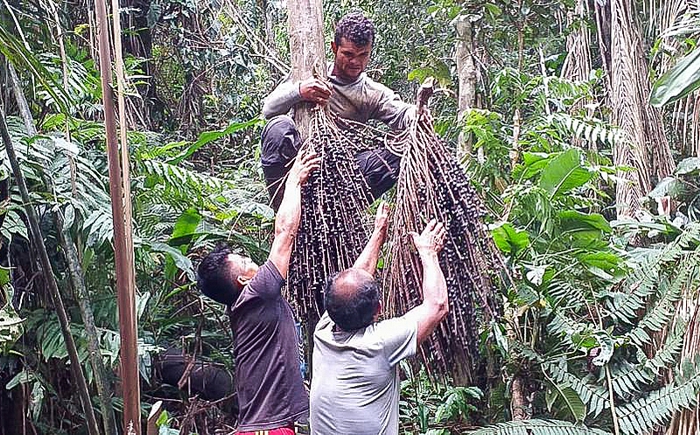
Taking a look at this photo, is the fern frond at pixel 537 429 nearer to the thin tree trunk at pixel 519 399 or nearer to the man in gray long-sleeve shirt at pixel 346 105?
the thin tree trunk at pixel 519 399

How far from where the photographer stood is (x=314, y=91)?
2.43 metres

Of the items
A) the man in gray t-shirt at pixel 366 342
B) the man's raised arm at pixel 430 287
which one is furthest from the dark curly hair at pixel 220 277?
the man's raised arm at pixel 430 287

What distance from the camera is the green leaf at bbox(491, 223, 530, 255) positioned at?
3139 mm

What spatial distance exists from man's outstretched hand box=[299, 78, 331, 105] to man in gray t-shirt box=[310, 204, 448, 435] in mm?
454

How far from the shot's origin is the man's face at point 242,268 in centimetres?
248

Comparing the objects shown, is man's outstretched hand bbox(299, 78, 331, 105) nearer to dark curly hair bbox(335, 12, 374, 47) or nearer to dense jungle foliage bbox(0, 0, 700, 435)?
dark curly hair bbox(335, 12, 374, 47)

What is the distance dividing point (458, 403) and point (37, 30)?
109 inches

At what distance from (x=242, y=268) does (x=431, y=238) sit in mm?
724

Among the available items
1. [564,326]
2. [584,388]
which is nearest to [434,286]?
[564,326]

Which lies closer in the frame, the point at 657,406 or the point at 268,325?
the point at 268,325

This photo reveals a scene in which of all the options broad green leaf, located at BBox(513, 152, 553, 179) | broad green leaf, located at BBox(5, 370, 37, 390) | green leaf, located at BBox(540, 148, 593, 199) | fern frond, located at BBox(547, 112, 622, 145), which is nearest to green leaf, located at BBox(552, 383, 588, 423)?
green leaf, located at BBox(540, 148, 593, 199)

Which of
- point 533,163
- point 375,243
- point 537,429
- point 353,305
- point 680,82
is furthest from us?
point 533,163

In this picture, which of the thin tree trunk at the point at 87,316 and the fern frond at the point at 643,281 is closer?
the thin tree trunk at the point at 87,316

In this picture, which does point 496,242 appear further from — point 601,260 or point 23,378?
point 23,378
